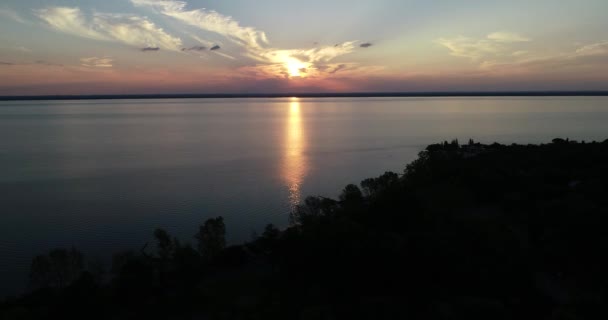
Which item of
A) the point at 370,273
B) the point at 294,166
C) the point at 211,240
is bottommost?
the point at 294,166

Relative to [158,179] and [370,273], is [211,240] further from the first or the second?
[158,179]

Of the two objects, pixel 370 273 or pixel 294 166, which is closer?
pixel 370 273

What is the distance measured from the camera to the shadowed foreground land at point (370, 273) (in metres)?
9.73

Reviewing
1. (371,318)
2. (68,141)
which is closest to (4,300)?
(371,318)

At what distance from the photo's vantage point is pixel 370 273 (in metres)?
10.9

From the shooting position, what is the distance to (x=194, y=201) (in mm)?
22781

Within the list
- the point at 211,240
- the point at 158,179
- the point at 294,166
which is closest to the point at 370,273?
the point at 211,240

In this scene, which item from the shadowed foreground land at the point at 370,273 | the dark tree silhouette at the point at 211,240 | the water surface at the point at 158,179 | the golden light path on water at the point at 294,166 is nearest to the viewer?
the shadowed foreground land at the point at 370,273

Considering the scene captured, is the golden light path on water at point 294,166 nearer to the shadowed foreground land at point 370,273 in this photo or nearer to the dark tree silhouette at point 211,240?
the dark tree silhouette at point 211,240

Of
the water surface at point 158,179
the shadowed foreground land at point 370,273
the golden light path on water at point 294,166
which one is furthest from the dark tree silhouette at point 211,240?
the golden light path on water at point 294,166

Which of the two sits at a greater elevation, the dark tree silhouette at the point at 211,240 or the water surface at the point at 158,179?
the dark tree silhouette at the point at 211,240

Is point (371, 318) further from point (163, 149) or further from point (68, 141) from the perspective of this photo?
point (68, 141)

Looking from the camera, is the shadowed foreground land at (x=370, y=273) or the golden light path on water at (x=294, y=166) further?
the golden light path on water at (x=294, y=166)

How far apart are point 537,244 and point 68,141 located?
167 ft
